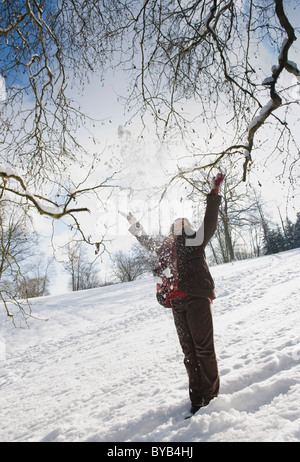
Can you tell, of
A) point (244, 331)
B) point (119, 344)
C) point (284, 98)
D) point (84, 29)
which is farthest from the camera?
point (119, 344)

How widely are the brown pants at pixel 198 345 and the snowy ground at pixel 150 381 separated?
148 millimetres

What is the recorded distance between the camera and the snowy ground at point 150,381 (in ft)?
6.24

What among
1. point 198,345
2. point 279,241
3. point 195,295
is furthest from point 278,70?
point 279,241

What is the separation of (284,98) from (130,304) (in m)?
9.41

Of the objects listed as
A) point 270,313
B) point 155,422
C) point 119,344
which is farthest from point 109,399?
point 270,313

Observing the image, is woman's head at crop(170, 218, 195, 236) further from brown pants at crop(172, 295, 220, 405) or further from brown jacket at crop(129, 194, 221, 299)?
brown pants at crop(172, 295, 220, 405)

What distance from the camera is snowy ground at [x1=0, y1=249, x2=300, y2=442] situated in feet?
6.24

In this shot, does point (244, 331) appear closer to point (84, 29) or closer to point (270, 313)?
point (270, 313)

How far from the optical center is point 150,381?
347 cm

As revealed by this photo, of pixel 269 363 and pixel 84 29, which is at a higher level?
pixel 84 29

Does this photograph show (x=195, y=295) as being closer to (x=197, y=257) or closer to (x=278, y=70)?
(x=197, y=257)

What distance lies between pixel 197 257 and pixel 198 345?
2.44 feet
